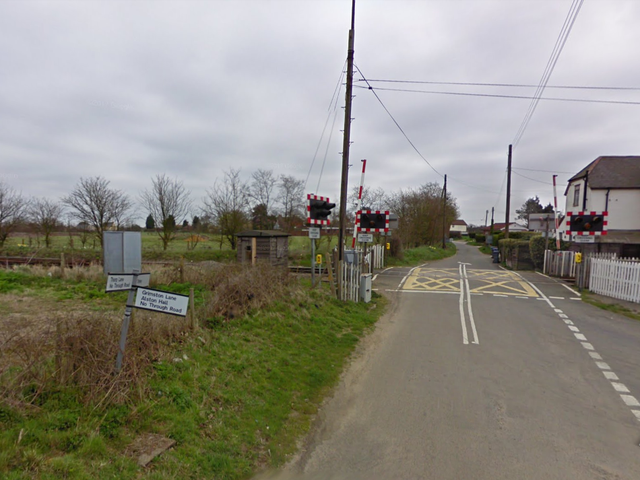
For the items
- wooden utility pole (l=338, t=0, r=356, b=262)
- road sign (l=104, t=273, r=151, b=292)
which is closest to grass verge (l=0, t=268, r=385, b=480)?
road sign (l=104, t=273, r=151, b=292)

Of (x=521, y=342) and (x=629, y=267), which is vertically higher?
(x=629, y=267)

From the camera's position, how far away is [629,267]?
39.2 feet

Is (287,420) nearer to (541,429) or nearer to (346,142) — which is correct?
(541,429)

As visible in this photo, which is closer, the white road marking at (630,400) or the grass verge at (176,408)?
the grass verge at (176,408)

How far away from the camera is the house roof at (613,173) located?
2473 centimetres

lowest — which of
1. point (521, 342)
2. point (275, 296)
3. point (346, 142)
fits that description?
point (521, 342)

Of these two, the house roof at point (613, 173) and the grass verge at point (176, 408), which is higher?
the house roof at point (613, 173)

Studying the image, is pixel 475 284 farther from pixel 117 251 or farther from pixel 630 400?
pixel 117 251

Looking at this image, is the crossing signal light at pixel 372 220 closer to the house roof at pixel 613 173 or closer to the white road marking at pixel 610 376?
the white road marking at pixel 610 376

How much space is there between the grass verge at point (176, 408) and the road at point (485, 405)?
1.72ft

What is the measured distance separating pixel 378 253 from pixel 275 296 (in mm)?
15798

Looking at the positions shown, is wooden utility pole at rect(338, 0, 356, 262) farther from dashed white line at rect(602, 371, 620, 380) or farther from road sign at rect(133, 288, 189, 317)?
road sign at rect(133, 288, 189, 317)

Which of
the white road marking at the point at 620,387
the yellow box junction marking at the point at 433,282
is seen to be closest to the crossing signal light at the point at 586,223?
the yellow box junction marking at the point at 433,282

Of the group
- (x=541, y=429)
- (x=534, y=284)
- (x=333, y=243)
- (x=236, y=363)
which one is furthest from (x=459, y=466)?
(x=333, y=243)
